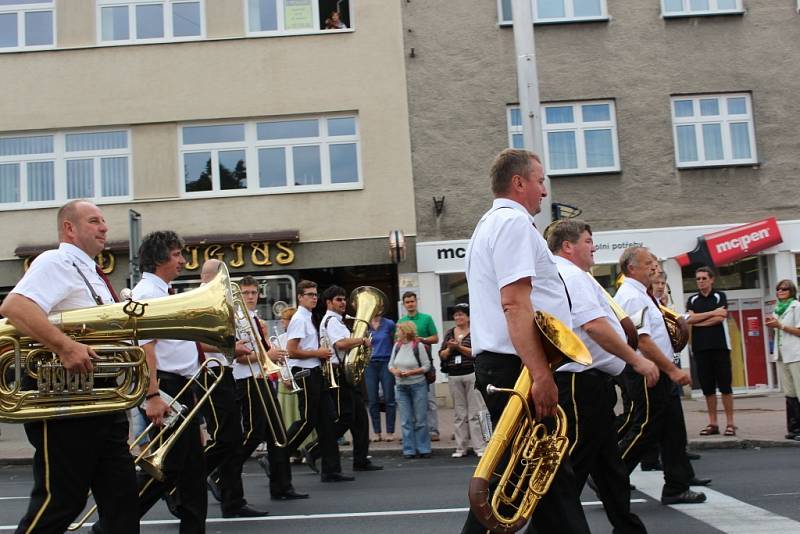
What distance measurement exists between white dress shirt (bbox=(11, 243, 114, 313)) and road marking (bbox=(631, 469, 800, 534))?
171 inches

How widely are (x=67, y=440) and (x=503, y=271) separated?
7.10 ft

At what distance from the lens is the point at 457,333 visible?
11.9 meters

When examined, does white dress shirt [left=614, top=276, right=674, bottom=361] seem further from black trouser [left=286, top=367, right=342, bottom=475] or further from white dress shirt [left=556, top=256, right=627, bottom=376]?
black trouser [left=286, top=367, right=342, bottom=475]

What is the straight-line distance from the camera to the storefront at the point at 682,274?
60.2 ft

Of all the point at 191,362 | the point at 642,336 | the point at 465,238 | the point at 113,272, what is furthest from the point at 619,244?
the point at 191,362

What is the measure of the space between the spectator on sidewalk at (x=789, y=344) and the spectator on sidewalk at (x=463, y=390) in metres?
3.68

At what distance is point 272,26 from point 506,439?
16.4 m

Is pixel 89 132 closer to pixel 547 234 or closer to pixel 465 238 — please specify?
pixel 465 238

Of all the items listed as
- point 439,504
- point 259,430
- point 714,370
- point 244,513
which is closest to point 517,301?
point 439,504

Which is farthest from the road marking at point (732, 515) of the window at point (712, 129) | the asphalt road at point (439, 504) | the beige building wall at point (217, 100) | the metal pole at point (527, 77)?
the window at point (712, 129)

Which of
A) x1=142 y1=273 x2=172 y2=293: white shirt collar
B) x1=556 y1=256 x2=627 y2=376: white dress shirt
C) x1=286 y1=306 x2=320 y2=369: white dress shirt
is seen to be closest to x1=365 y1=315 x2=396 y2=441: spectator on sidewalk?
x1=286 y1=306 x2=320 y2=369: white dress shirt

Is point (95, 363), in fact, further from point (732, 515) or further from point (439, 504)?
point (732, 515)

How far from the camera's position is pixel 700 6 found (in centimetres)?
1908

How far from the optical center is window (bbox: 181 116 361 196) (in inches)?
747
